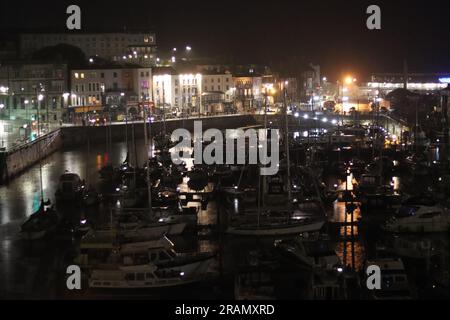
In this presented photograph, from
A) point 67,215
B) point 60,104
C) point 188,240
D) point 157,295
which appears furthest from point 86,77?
point 157,295

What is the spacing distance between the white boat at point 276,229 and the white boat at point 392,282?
2.33 m

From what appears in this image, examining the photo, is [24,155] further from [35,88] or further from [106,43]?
[106,43]

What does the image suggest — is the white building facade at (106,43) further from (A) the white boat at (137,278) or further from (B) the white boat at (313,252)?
(A) the white boat at (137,278)

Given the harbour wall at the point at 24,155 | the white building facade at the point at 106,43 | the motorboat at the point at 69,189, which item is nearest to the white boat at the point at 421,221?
the motorboat at the point at 69,189

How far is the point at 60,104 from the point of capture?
30.7 meters

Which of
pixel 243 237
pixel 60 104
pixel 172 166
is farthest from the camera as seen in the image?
pixel 60 104

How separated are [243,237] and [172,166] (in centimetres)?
725

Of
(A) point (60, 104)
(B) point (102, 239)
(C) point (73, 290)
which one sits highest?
(A) point (60, 104)

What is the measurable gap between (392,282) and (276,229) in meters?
2.86

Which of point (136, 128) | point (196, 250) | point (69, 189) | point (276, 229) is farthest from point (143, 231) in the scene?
point (136, 128)

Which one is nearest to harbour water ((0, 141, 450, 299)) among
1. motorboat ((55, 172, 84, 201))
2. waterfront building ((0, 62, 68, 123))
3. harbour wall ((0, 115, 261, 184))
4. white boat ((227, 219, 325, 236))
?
white boat ((227, 219, 325, 236))

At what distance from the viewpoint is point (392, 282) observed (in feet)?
23.9

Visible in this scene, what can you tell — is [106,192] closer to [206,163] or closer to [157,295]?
[206,163]

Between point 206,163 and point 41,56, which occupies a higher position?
point 41,56
